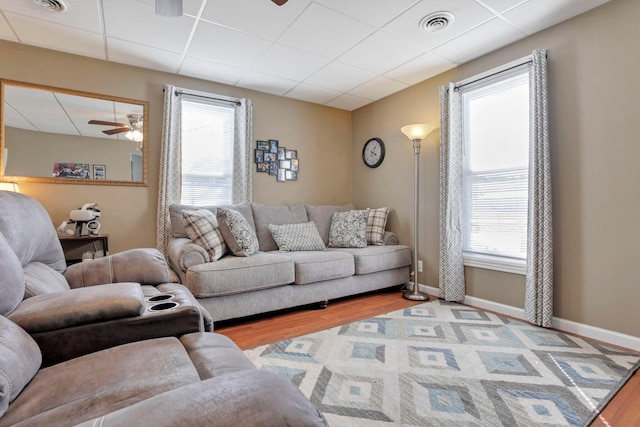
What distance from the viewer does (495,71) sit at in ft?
9.56

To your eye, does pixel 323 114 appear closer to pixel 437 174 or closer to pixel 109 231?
pixel 437 174

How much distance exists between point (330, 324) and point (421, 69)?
2789 millimetres

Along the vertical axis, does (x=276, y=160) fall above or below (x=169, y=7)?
below

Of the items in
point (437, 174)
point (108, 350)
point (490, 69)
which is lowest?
point (108, 350)

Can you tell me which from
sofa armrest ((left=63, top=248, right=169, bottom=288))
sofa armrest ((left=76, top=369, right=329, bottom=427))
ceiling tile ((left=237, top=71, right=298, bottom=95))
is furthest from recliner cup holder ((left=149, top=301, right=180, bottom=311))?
ceiling tile ((left=237, top=71, right=298, bottom=95))

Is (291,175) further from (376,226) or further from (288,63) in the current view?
(288,63)

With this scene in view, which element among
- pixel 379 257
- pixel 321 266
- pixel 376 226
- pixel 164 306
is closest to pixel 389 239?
pixel 376 226

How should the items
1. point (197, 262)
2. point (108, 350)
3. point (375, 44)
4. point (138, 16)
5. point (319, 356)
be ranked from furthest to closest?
point (375, 44), point (197, 262), point (138, 16), point (319, 356), point (108, 350)

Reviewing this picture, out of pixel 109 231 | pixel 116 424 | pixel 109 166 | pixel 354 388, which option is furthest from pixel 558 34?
pixel 109 231

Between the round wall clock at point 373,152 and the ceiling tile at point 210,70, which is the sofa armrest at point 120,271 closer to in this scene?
the ceiling tile at point 210,70

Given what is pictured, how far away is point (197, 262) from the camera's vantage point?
2.55m

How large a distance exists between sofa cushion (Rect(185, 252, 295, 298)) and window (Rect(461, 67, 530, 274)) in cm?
192

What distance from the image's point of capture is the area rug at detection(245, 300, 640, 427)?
58.0 inches

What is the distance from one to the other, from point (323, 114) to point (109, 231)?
3.04m
